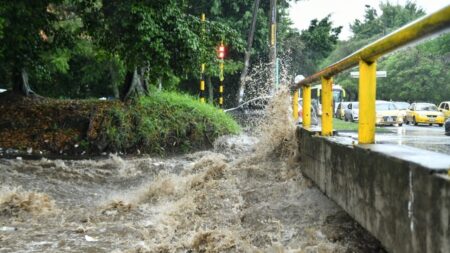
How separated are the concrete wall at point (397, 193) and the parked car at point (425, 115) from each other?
2749cm

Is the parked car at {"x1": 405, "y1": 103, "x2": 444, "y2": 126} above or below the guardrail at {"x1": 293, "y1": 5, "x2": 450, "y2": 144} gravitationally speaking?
below

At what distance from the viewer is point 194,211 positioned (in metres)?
6.73

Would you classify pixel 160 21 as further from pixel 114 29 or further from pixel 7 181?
pixel 7 181

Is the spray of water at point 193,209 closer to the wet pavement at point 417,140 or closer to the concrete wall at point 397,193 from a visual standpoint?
the concrete wall at point 397,193

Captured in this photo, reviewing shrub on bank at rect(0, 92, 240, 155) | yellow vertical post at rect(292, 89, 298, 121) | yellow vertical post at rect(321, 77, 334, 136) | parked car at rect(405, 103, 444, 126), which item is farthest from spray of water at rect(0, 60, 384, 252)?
parked car at rect(405, 103, 444, 126)

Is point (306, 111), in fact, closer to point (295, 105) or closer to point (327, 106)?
point (295, 105)

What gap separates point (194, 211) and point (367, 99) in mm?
3168

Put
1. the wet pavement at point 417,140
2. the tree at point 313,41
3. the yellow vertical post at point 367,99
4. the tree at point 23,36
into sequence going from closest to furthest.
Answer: the yellow vertical post at point 367,99 → the wet pavement at point 417,140 → the tree at point 23,36 → the tree at point 313,41

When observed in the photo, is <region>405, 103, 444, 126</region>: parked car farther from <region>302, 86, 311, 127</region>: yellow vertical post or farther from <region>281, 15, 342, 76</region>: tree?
<region>302, 86, 311, 127</region>: yellow vertical post

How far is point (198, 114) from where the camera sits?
1722cm

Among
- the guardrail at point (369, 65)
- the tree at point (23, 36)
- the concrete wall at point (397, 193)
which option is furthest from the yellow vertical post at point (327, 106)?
the tree at point (23, 36)

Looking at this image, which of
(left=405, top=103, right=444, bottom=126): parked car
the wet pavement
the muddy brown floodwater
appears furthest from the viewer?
(left=405, top=103, right=444, bottom=126): parked car

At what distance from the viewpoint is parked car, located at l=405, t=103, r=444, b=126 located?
30.9m

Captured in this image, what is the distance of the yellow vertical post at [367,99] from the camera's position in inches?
165
